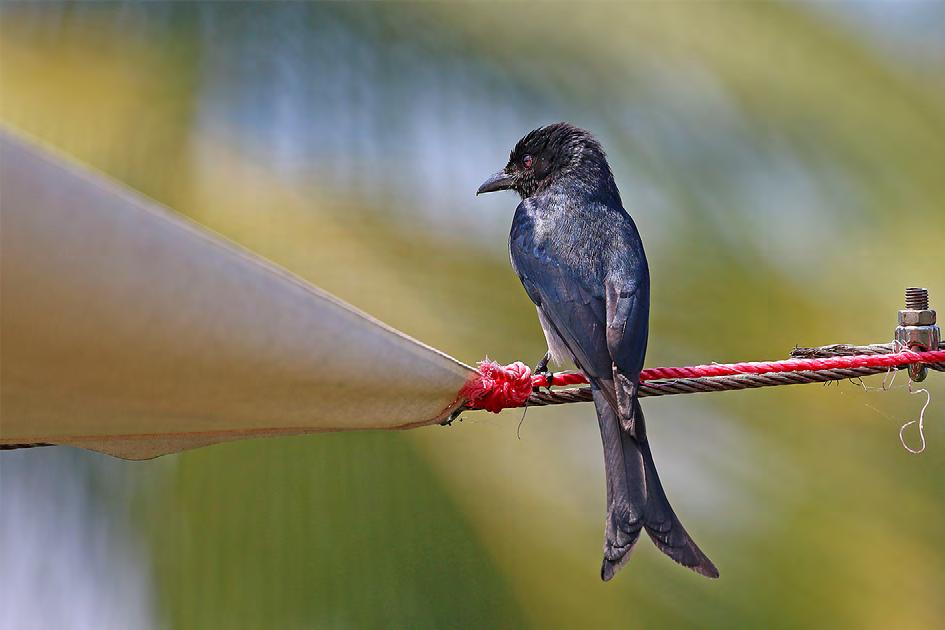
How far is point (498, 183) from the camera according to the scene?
4926mm

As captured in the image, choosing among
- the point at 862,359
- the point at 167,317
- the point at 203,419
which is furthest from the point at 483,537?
the point at 167,317

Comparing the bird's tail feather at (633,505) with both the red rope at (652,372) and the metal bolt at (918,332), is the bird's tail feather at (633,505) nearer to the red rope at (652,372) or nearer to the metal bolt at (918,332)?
the red rope at (652,372)

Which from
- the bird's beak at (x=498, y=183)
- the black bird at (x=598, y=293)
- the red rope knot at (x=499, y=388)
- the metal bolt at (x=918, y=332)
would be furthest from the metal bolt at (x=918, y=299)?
the bird's beak at (x=498, y=183)

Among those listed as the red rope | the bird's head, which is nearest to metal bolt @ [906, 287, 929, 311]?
the red rope

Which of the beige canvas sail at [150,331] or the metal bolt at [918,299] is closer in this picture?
the beige canvas sail at [150,331]

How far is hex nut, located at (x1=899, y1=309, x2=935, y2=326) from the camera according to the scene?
126 inches

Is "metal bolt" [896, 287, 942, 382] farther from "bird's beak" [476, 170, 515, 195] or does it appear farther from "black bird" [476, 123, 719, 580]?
"bird's beak" [476, 170, 515, 195]

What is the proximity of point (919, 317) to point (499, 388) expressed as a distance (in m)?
1.38

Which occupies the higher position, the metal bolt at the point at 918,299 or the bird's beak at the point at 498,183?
the bird's beak at the point at 498,183

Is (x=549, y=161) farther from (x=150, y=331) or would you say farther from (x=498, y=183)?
(x=150, y=331)

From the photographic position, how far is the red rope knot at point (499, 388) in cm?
261

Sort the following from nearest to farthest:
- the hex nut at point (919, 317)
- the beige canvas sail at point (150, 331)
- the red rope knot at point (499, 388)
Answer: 1. the beige canvas sail at point (150, 331)
2. the red rope knot at point (499, 388)
3. the hex nut at point (919, 317)

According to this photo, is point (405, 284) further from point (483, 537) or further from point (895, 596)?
point (895, 596)

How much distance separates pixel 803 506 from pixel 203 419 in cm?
257
